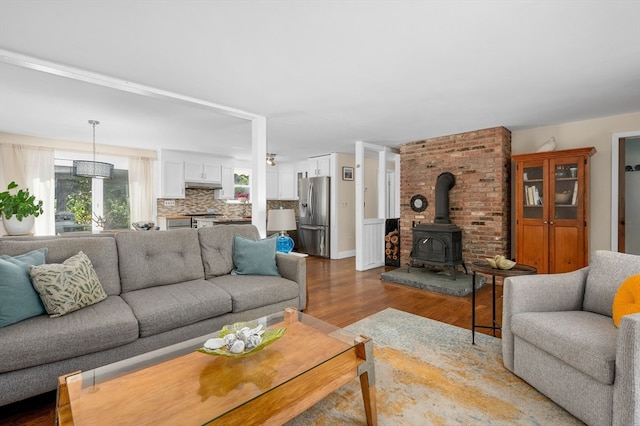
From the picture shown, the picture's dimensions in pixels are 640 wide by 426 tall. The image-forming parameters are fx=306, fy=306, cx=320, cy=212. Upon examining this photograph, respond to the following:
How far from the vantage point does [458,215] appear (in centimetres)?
477

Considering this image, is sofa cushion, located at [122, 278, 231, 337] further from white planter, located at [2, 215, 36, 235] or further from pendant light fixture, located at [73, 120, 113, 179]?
pendant light fixture, located at [73, 120, 113, 179]

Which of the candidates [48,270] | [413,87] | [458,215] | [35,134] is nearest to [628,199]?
[458,215]

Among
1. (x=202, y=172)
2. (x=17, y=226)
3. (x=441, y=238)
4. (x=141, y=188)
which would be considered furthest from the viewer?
(x=202, y=172)

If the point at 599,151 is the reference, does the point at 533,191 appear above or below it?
below

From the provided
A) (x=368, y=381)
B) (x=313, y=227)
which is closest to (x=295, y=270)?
(x=368, y=381)

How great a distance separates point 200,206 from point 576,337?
6.57 m

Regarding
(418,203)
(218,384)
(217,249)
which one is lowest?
(218,384)

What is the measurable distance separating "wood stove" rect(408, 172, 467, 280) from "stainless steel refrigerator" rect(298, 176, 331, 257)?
217 cm

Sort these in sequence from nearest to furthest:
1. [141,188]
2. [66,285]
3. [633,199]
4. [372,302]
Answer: [66,285], [372,302], [633,199], [141,188]

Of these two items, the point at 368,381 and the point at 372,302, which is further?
the point at 372,302

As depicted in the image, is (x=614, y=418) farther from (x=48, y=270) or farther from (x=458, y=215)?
(x=458, y=215)

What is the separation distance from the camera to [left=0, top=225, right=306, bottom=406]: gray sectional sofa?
1.66m

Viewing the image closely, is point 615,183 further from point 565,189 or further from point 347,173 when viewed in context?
point 347,173

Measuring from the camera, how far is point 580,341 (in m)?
1.56
